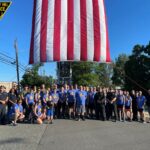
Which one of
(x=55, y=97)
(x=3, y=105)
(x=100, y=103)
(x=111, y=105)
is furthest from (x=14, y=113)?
(x=111, y=105)

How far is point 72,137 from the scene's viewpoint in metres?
10.9

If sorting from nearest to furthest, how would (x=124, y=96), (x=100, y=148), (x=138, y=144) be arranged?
(x=100, y=148) < (x=138, y=144) < (x=124, y=96)

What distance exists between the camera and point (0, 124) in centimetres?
1430

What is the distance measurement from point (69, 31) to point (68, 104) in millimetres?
3770

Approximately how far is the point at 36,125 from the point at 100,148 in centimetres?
533

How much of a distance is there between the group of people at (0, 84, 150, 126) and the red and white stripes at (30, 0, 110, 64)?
2.15m

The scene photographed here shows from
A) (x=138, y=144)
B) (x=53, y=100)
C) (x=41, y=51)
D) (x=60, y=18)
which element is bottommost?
(x=138, y=144)

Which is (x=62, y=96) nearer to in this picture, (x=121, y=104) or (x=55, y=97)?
(x=55, y=97)

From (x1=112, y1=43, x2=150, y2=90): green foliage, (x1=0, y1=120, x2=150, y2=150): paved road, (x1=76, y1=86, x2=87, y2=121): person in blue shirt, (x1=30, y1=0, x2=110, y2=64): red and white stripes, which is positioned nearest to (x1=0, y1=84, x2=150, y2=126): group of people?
(x1=76, y1=86, x2=87, y2=121): person in blue shirt

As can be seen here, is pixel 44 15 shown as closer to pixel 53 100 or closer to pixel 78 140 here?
pixel 53 100

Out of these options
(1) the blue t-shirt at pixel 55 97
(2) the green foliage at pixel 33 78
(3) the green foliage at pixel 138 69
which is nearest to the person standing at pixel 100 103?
(1) the blue t-shirt at pixel 55 97

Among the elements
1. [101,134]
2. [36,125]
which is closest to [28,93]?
[36,125]

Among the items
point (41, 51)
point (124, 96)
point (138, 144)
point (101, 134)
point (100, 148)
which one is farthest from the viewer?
point (124, 96)

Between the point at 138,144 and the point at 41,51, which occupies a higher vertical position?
the point at 41,51
